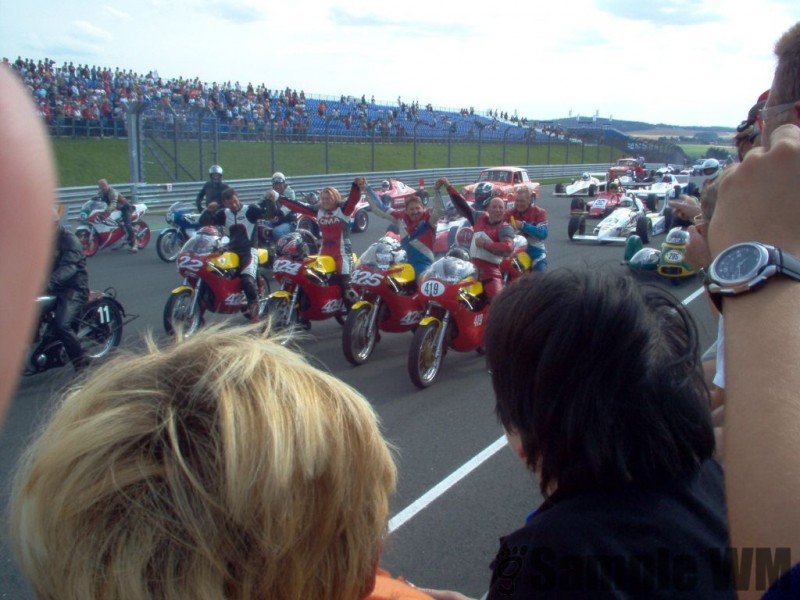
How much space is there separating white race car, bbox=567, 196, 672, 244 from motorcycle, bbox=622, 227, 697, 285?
14.0 ft

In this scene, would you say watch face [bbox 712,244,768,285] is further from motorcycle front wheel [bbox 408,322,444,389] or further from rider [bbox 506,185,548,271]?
rider [bbox 506,185,548,271]

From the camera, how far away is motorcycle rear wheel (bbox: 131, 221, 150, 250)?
14867 mm

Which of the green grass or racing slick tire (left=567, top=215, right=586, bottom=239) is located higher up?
the green grass

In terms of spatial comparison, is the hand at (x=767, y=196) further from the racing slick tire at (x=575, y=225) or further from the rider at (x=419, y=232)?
the racing slick tire at (x=575, y=225)

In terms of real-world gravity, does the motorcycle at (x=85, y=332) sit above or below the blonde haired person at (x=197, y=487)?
below

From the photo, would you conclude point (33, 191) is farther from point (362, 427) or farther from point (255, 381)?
point (362, 427)

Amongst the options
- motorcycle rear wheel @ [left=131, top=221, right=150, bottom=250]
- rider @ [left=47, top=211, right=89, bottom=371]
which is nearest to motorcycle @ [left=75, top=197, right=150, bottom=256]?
motorcycle rear wheel @ [left=131, top=221, right=150, bottom=250]

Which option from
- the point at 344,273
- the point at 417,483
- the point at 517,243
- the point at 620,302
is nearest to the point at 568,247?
the point at 517,243

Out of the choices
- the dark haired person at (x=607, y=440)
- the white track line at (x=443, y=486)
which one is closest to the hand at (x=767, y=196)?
the dark haired person at (x=607, y=440)

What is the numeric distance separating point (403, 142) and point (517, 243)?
86.2 ft

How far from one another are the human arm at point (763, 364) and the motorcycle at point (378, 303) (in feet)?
20.7

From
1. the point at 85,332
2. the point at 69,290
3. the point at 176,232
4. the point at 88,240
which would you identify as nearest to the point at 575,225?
the point at 176,232

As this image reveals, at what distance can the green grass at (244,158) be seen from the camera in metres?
21.0

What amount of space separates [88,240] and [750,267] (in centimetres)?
1443
